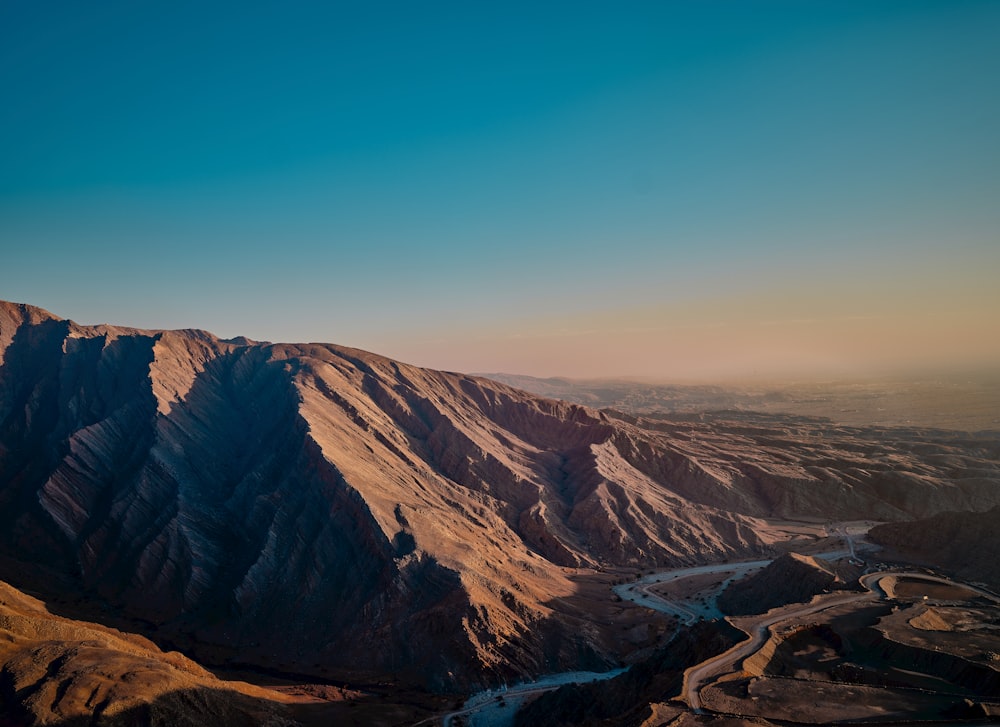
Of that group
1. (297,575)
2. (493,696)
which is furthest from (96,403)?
(493,696)

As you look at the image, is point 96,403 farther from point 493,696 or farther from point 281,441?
point 493,696

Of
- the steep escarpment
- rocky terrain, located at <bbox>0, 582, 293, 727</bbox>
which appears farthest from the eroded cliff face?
rocky terrain, located at <bbox>0, 582, 293, 727</bbox>

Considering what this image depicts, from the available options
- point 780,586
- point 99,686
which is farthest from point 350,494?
point 780,586

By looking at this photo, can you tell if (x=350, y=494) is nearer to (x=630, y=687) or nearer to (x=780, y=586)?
(x=630, y=687)

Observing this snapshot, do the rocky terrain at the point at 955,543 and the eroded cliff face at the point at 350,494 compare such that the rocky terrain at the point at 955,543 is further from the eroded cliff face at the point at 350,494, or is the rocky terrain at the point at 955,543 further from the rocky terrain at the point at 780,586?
the eroded cliff face at the point at 350,494

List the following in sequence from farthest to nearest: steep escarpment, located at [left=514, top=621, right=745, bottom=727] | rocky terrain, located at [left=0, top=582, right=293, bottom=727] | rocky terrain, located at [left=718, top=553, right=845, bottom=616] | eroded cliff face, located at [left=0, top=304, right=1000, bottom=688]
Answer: eroded cliff face, located at [left=0, top=304, right=1000, bottom=688]
rocky terrain, located at [left=718, top=553, right=845, bottom=616]
steep escarpment, located at [left=514, top=621, right=745, bottom=727]
rocky terrain, located at [left=0, top=582, right=293, bottom=727]

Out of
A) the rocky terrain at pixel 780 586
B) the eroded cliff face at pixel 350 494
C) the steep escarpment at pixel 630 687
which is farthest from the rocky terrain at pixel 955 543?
the steep escarpment at pixel 630 687

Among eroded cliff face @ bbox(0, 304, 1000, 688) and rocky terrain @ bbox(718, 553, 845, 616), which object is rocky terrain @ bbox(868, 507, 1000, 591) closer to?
rocky terrain @ bbox(718, 553, 845, 616)
